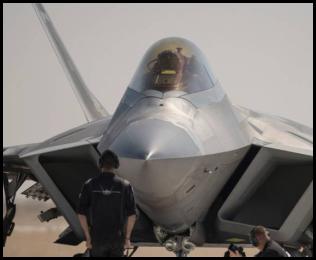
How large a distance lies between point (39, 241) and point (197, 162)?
1541cm

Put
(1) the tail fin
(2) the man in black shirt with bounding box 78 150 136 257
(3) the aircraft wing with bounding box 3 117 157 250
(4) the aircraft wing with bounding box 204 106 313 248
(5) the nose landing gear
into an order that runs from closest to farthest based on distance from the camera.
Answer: (2) the man in black shirt with bounding box 78 150 136 257 < (4) the aircraft wing with bounding box 204 106 313 248 < (3) the aircraft wing with bounding box 3 117 157 250 < (5) the nose landing gear < (1) the tail fin

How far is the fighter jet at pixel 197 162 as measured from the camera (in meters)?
6.72

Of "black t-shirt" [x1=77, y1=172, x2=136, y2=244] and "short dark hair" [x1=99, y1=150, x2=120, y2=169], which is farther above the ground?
"short dark hair" [x1=99, y1=150, x2=120, y2=169]

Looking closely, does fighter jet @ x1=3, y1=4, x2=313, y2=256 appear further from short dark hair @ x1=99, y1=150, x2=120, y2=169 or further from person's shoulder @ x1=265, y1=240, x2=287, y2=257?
person's shoulder @ x1=265, y1=240, x2=287, y2=257

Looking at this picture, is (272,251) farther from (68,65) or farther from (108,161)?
(68,65)

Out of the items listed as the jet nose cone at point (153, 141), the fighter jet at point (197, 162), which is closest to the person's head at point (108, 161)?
the jet nose cone at point (153, 141)

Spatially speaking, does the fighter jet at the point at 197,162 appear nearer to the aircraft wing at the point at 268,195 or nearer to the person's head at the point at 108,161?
the aircraft wing at the point at 268,195

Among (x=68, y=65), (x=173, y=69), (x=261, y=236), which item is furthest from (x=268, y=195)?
(x=68, y=65)

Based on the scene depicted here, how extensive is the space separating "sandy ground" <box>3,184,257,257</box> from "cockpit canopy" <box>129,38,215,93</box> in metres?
10.7

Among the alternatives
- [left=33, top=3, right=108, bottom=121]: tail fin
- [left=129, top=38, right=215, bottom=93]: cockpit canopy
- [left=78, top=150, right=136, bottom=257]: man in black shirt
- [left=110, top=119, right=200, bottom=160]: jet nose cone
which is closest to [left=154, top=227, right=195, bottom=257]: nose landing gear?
[left=129, top=38, right=215, bottom=93]: cockpit canopy

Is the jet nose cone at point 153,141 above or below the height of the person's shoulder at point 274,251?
above

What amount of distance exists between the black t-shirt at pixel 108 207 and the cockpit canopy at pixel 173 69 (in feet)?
7.25

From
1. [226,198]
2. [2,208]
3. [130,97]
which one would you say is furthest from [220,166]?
[2,208]

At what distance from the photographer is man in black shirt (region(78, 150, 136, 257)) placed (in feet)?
17.3
